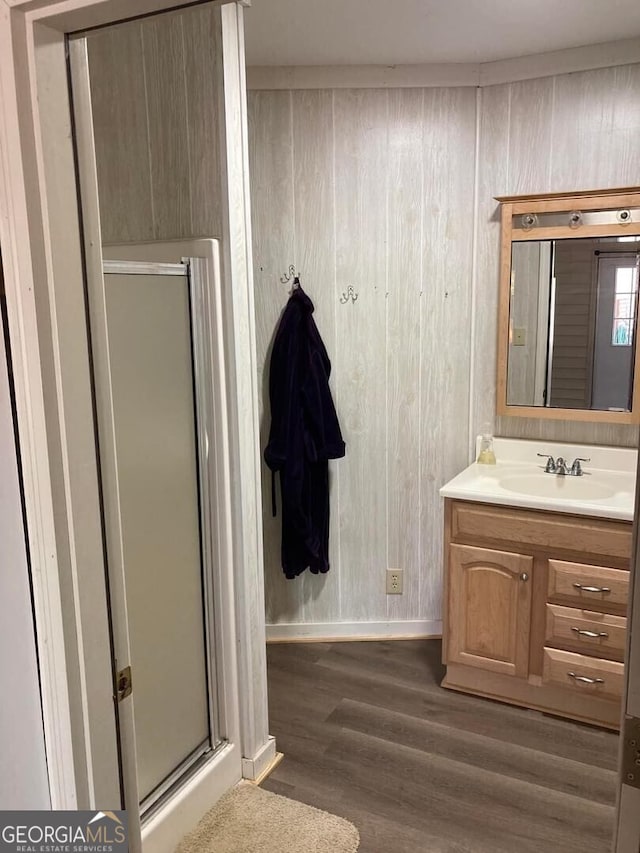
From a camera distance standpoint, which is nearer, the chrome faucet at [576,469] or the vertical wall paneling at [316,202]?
the chrome faucet at [576,469]

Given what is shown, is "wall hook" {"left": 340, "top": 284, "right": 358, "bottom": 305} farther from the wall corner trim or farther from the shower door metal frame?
the shower door metal frame

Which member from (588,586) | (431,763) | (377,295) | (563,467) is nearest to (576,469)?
(563,467)

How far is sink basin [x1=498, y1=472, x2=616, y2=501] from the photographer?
275 cm

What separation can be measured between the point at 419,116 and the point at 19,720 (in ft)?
8.94

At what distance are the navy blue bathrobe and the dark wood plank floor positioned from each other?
0.65 m

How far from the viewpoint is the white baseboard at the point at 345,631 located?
3302 millimetres

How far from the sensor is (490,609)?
2699mm

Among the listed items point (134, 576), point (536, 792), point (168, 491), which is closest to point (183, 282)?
point (168, 491)

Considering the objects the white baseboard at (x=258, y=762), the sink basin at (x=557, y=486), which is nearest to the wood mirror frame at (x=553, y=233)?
the sink basin at (x=557, y=486)

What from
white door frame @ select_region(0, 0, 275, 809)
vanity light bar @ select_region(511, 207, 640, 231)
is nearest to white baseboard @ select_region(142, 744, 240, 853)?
white door frame @ select_region(0, 0, 275, 809)

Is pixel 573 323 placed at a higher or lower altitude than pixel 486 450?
higher

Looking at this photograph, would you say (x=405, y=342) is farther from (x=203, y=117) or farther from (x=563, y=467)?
(x=203, y=117)

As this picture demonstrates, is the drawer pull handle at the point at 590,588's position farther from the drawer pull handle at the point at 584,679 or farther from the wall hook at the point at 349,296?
the wall hook at the point at 349,296

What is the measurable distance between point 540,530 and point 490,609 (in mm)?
389
